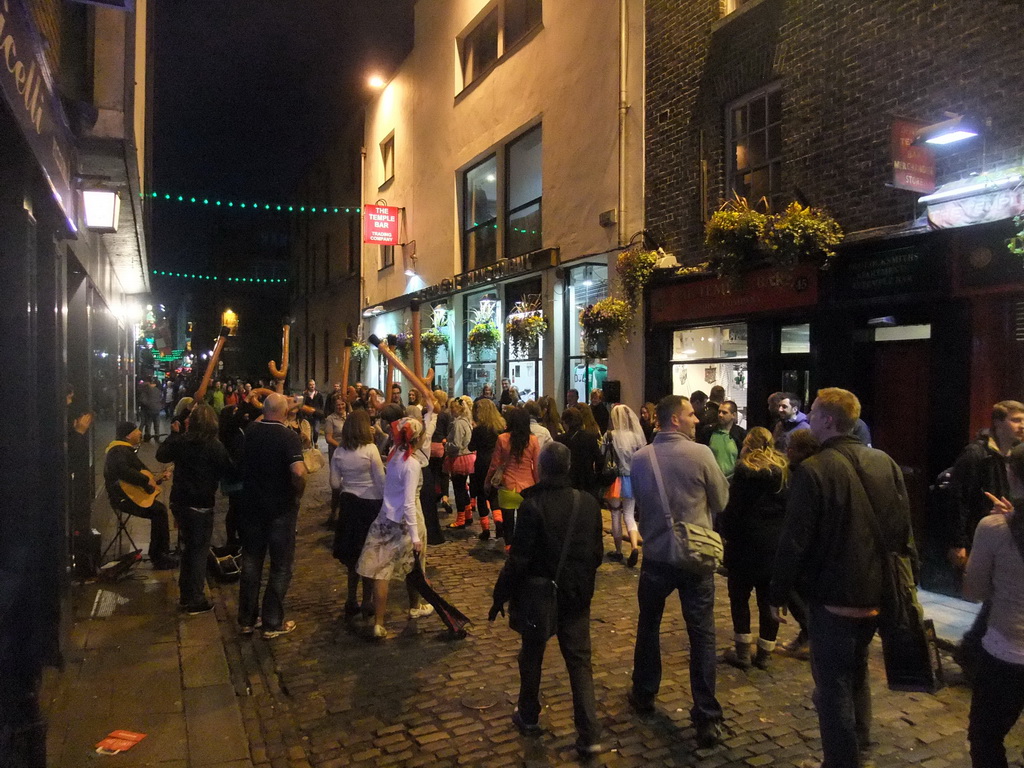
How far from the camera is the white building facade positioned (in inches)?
487

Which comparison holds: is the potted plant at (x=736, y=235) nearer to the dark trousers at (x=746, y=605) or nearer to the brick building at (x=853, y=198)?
the brick building at (x=853, y=198)

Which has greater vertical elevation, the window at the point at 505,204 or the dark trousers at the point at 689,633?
the window at the point at 505,204

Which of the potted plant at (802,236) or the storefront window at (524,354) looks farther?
the storefront window at (524,354)

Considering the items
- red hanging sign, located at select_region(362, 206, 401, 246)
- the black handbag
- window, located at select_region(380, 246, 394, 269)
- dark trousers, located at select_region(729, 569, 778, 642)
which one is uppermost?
red hanging sign, located at select_region(362, 206, 401, 246)

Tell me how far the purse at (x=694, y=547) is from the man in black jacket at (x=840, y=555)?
0.72 meters

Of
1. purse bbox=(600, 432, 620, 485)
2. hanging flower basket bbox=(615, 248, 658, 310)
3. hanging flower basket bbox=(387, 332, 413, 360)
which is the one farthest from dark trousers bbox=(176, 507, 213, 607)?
hanging flower basket bbox=(387, 332, 413, 360)

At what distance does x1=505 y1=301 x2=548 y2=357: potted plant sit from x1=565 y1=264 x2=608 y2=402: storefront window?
1.79 ft

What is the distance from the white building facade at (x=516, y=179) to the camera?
12.4m

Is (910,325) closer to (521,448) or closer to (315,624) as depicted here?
(521,448)

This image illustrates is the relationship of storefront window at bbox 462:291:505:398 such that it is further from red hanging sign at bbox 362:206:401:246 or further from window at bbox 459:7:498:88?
window at bbox 459:7:498:88

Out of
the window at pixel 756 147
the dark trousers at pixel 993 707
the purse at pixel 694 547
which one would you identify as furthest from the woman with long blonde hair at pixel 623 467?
the dark trousers at pixel 993 707

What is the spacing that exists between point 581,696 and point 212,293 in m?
61.9

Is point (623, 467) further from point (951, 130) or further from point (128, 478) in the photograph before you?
point (128, 478)

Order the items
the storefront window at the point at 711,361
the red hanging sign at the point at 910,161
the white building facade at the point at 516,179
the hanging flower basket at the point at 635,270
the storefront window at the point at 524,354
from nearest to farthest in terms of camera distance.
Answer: the red hanging sign at the point at 910,161, the storefront window at the point at 711,361, the hanging flower basket at the point at 635,270, the white building facade at the point at 516,179, the storefront window at the point at 524,354
